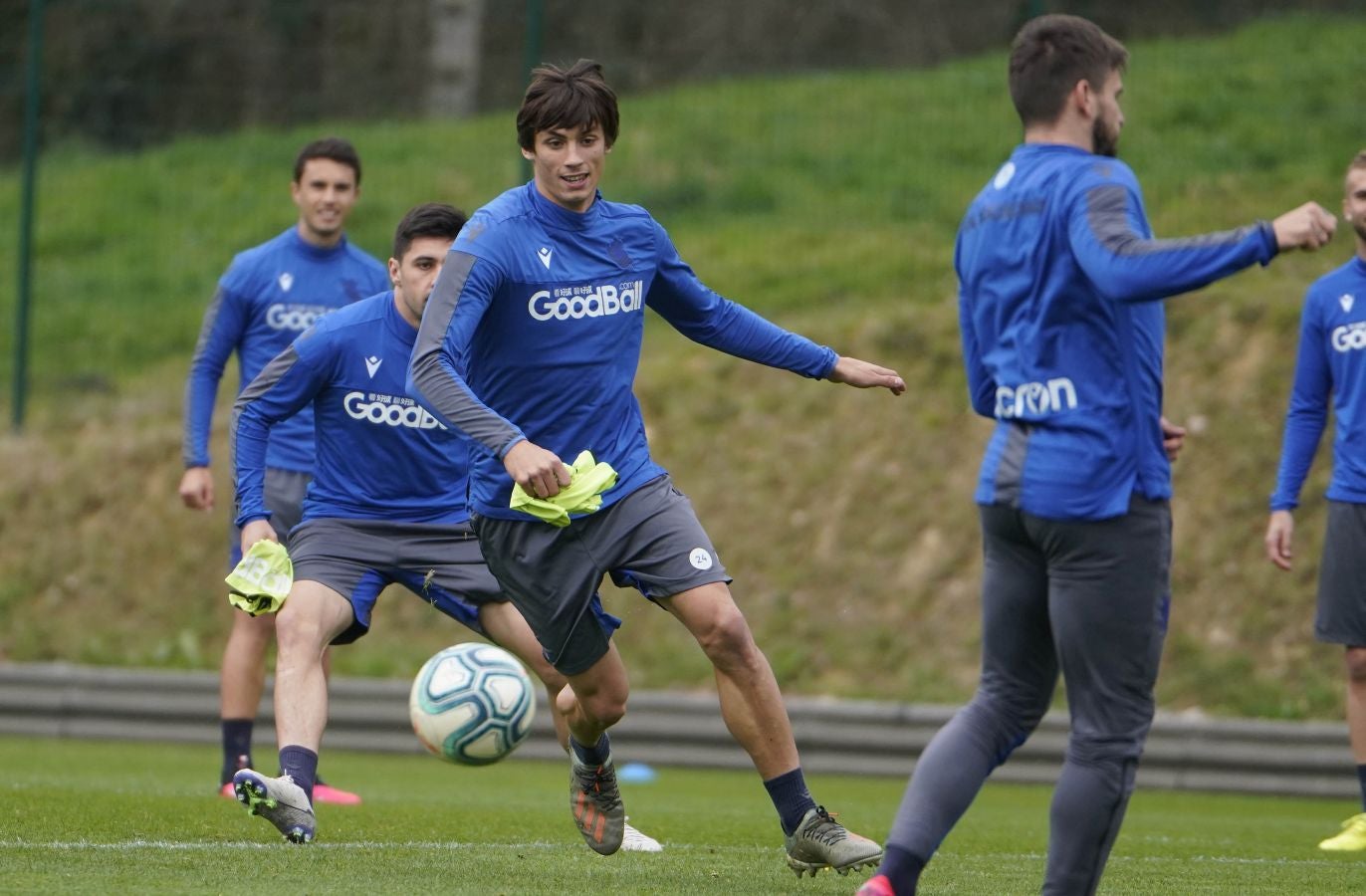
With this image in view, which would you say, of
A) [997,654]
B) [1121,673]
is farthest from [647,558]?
[1121,673]

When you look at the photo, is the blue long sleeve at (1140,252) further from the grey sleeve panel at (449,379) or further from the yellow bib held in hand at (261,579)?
the yellow bib held in hand at (261,579)

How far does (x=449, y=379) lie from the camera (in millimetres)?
5129

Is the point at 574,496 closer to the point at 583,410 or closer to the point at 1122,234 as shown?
the point at 583,410

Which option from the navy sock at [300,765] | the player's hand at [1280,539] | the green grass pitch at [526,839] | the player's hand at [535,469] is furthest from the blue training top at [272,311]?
the player's hand at [1280,539]

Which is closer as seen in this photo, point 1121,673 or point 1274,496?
point 1121,673

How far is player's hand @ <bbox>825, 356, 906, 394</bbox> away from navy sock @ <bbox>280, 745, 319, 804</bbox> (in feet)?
6.68

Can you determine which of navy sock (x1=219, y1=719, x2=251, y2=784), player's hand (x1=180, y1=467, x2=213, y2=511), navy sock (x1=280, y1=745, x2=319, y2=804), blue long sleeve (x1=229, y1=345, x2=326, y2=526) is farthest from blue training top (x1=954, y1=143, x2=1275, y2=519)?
player's hand (x1=180, y1=467, x2=213, y2=511)

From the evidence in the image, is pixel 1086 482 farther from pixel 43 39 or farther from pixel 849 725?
pixel 43 39

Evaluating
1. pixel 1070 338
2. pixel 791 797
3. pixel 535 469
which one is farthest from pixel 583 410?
pixel 1070 338

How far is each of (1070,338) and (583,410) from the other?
1763 mm

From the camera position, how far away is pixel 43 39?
14.6 m

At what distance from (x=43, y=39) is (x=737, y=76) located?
17.0 feet

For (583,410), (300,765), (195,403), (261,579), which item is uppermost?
(583,410)

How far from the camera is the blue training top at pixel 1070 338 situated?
13.2 feet
